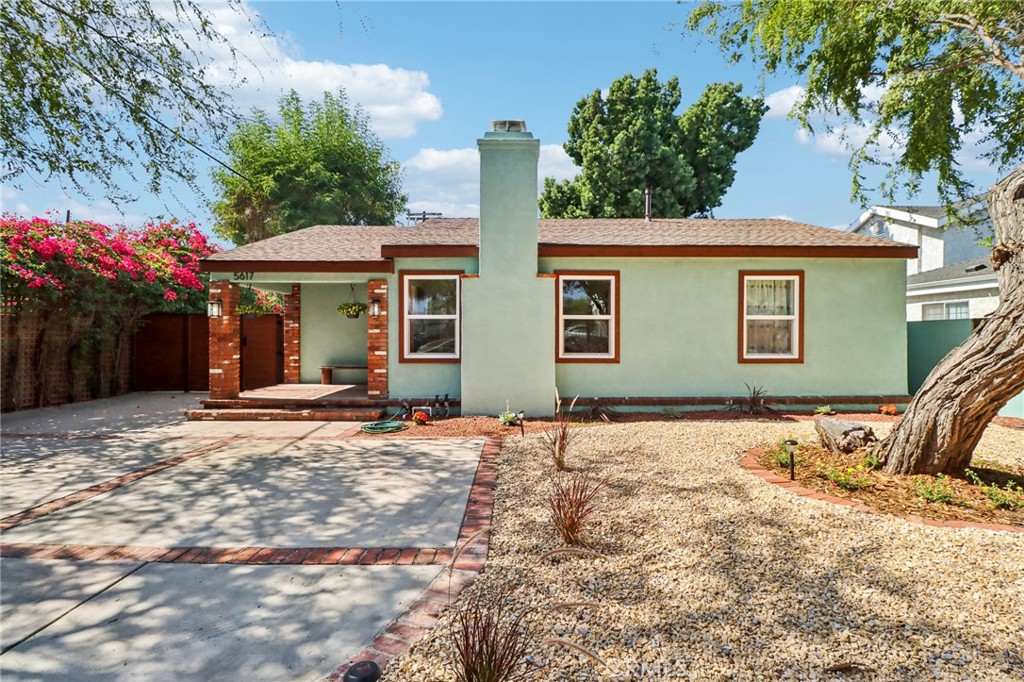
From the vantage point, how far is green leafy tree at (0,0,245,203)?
4.43 meters

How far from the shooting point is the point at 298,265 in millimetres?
8867

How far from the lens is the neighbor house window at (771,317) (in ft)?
29.8

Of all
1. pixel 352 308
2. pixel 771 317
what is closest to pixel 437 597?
pixel 771 317

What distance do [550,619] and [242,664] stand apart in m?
1.51

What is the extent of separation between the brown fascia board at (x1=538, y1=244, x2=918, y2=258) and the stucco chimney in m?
0.75

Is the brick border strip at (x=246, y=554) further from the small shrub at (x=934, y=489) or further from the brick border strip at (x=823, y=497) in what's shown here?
the small shrub at (x=934, y=489)

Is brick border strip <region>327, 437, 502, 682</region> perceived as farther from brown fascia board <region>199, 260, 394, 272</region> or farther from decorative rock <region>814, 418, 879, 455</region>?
brown fascia board <region>199, 260, 394, 272</region>

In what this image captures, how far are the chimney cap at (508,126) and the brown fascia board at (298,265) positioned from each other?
9.98 ft

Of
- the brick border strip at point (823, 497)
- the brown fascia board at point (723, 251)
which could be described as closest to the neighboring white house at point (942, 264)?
the brown fascia board at point (723, 251)

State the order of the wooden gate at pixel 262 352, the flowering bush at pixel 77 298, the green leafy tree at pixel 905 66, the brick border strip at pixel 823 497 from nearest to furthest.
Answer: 1. the brick border strip at pixel 823 497
2. the green leafy tree at pixel 905 66
3. the flowering bush at pixel 77 298
4. the wooden gate at pixel 262 352

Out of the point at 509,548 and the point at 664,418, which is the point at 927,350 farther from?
the point at 509,548

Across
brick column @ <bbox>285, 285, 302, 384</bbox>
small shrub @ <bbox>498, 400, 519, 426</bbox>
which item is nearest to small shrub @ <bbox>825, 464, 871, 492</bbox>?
small shrub @ <bbox>498, 400, 519, 426</bbox>

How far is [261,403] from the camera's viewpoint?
8859mm

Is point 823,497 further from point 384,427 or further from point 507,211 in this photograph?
point 507,211
